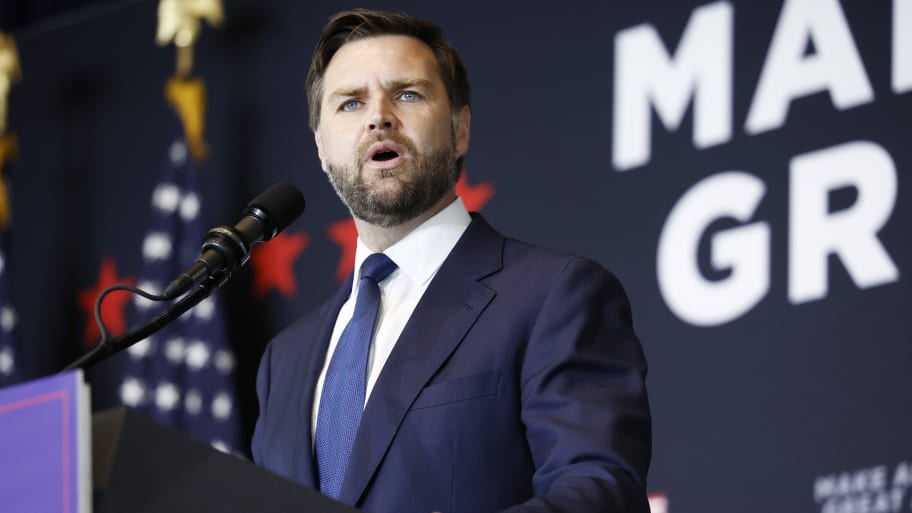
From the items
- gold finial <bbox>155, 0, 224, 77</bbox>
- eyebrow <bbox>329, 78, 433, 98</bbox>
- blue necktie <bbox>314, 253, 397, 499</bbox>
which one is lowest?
blue necktie <bbox>314, 253, 397, 499</bbox>

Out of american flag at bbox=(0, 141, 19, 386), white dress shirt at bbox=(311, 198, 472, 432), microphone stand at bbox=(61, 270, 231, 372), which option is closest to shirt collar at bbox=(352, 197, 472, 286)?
white dress shirt at bbox=(311, 198, 472, 432)

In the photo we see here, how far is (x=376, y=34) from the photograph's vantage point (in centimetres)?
237

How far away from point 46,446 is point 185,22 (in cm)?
392

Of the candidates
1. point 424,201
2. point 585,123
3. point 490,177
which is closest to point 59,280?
point 490,177

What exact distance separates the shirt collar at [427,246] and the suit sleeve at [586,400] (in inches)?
10.1

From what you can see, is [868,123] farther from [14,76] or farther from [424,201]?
[14,76]

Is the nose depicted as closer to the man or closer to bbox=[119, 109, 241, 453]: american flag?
the man

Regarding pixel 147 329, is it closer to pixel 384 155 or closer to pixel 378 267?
pixel 378 267

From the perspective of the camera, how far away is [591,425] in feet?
5.67

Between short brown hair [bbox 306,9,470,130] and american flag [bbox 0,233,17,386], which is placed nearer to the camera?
short brown hair [bbox 306,9,470,130]

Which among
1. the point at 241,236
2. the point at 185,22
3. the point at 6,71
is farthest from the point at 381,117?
the point at 6,71

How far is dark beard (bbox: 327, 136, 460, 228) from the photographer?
2.19 metres

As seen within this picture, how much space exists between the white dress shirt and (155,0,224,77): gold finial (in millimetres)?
2937

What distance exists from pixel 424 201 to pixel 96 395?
10.1 feet
